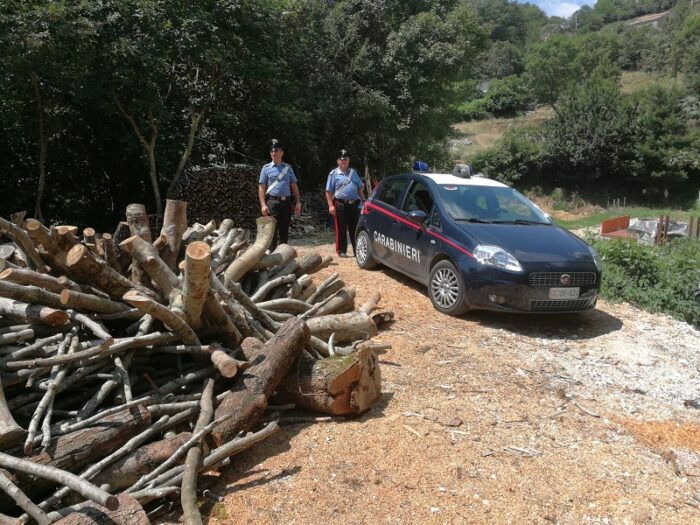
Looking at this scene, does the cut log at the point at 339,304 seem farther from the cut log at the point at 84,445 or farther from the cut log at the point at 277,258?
the cut log at the point at 84,445

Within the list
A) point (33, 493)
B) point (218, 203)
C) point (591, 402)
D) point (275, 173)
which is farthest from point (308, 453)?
point (218, 203)

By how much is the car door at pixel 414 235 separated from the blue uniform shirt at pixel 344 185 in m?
1.33

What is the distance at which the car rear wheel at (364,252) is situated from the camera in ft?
29.5

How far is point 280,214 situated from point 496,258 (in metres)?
3.40

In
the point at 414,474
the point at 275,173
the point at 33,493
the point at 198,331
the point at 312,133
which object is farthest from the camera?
the point at 312,133

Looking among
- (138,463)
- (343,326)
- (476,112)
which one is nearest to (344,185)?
(343,326)

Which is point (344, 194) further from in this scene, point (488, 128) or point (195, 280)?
point (488, 128)

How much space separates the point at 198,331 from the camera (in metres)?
4.40

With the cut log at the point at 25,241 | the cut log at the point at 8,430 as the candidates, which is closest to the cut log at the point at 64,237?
the cut log at the point at 25,241

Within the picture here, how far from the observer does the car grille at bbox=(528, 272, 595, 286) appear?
647cm

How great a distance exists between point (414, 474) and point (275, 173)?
5659 millimetres

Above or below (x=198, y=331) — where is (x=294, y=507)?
below

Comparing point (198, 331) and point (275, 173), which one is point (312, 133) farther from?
point (198, 331)

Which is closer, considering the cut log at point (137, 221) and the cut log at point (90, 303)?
the cut log at point (90, 303)
